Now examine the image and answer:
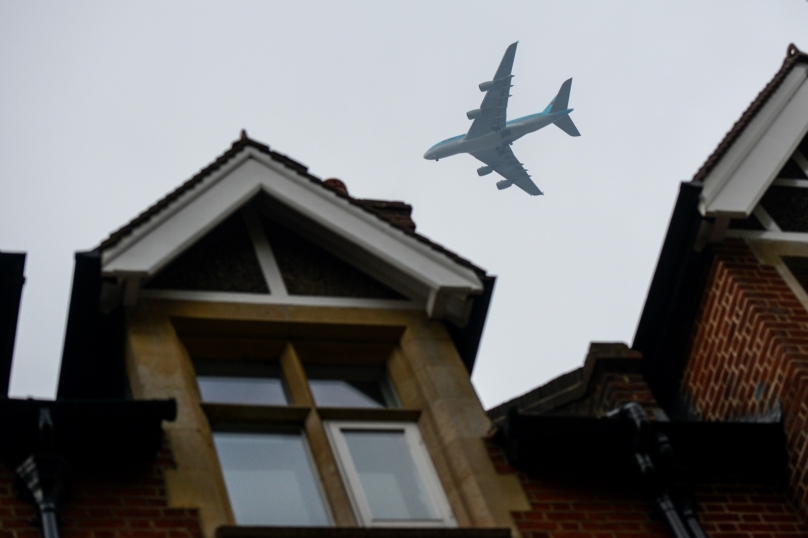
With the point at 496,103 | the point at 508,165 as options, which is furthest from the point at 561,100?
the point at 496,103

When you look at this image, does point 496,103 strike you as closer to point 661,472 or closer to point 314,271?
point 314,271

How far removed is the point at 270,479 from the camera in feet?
22.5

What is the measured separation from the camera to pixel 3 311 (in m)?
7.64

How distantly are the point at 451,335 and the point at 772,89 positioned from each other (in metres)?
3.70

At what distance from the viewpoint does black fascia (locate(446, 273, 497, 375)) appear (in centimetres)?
844

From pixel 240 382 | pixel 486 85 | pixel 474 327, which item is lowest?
pixel 240 382

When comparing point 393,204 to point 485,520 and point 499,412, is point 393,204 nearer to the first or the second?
point 499,412

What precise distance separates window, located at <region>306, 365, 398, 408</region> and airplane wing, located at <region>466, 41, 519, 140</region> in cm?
3720

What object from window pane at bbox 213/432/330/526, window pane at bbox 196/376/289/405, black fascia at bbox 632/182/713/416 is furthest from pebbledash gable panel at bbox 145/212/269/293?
black fascia at bbox 632/182/713/416

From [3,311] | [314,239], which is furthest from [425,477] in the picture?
[3,311]

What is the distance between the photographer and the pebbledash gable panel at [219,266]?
8.04 m

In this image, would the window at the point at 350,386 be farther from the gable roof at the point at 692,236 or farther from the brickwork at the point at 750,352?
the brickwork at the point at 750,352

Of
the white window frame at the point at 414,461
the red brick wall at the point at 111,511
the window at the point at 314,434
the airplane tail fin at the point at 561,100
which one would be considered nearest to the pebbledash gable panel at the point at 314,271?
the window at the point at 314,434

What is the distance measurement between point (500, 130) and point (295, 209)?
41.6 meters
